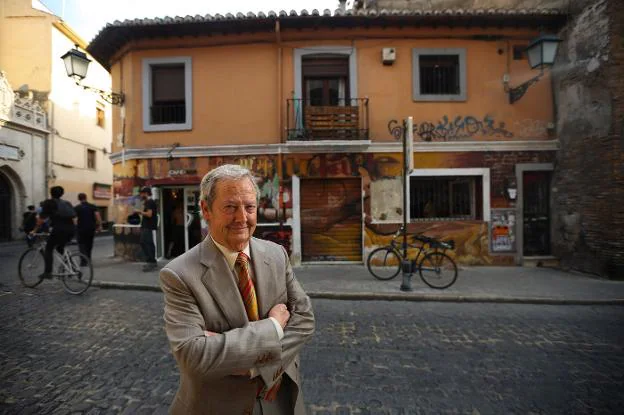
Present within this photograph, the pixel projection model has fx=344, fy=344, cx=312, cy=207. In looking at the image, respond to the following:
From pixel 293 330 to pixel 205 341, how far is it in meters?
0.40

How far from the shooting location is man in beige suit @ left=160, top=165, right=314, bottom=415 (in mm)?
1302

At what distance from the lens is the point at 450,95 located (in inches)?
388

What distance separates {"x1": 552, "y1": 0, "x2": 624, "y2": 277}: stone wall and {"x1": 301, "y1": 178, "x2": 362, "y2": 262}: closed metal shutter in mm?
5629

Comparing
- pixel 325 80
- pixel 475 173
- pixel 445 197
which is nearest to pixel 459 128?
pixel 475 173

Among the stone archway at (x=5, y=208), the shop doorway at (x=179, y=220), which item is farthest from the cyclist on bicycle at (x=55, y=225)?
the stone archway at (x=5, y=208)

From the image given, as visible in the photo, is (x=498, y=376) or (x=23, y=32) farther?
(x=23, y=32)

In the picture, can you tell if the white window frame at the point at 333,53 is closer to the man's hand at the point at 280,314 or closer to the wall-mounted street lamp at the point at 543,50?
the wall-mounted street lamp at the point at 543,50

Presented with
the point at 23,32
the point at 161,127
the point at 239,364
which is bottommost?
the point at 239,364

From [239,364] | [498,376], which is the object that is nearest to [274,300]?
[239,364]

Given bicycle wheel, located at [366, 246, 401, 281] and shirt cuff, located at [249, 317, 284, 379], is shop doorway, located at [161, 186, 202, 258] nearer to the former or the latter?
bicycle wheel, located at [366, 246, 401, 281]

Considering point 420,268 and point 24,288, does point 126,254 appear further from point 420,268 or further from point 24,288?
point 420,268

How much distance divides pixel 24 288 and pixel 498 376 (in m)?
8.34

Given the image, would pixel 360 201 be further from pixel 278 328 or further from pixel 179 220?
pixel 278 328

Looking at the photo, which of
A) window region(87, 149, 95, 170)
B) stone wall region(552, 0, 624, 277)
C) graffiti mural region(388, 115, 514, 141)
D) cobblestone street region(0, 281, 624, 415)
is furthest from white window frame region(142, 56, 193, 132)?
window region(87, 149, 95, 170)
